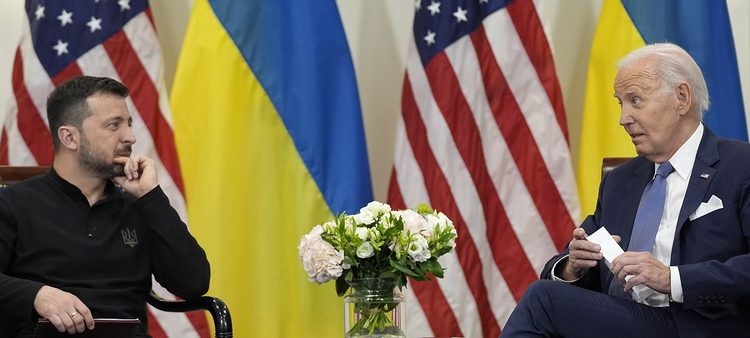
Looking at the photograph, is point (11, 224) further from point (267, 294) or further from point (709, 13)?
point (709, 13)

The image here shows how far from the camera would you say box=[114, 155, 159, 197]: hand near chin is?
10.9 ft

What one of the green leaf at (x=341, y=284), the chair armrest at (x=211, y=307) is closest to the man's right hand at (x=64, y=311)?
the chair armrest at (x=211, y=307)

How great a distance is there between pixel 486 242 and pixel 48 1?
2.07 metres

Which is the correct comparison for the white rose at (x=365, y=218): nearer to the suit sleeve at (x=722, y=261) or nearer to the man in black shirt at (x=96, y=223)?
the man in black shirt at (x=96, y=223)

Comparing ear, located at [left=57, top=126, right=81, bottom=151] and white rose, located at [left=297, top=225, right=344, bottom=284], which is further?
ear, located at [left=57, top=126, right=81, bottom=151]

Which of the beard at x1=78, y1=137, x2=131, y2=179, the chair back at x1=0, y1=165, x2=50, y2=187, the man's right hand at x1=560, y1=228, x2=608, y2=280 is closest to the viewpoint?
the man's right hand at x1=560, y1=228, x2=608, y2=280

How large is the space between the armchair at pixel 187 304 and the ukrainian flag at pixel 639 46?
6.42 feet

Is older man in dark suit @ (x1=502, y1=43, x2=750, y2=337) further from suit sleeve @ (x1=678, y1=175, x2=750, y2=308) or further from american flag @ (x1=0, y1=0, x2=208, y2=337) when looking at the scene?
american flag @ (x1=0, y1=0, x2=208, y2=337)

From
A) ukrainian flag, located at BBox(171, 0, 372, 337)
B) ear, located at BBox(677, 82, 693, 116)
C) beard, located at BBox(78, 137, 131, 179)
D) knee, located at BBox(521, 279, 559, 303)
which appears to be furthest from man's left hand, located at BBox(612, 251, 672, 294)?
ukrainian flag, located at BBox(171, 0, 372, 337)

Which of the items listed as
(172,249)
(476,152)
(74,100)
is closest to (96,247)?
(172,249)

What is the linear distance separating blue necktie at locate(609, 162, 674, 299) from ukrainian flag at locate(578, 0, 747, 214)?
1379 millimetres

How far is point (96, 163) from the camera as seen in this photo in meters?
3.37

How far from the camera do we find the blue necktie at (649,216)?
299 cm

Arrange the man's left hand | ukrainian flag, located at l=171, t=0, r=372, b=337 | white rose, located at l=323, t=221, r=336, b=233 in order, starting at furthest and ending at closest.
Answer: ukrainian flag, located at l=171, t=0, r=372, b=337, white rose, located at l=323, t=221, r=336, b=233, the man's left hand
